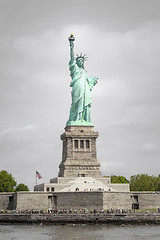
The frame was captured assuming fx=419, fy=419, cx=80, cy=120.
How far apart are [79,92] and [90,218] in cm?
2867

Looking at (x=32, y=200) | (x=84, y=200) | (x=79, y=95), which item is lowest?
(x=84, y=200)

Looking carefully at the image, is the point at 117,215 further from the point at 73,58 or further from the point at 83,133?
the point at 73,58

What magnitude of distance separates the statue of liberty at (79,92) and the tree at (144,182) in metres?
19.3

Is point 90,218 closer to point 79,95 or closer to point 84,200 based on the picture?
point 84,200

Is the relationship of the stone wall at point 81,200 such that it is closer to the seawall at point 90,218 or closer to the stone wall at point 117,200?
the stone wall at point 117,200

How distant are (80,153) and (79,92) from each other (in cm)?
1123

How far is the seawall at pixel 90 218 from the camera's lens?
174 ft

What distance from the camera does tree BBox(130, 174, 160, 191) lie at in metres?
83.4

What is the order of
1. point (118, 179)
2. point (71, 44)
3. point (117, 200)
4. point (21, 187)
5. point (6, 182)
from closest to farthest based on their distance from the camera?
point (117, 200) → point (71, 44) → point (6, 182) → point (21, 187) → point (118, 179)

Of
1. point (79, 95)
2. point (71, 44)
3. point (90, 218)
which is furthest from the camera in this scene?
point (71, 44)

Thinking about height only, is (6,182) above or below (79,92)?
below

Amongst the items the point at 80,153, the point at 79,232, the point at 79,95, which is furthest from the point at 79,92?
the point at 79,232

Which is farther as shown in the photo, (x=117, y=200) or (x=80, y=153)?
(x=80, y=153)

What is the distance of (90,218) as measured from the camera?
53219 millimetres
